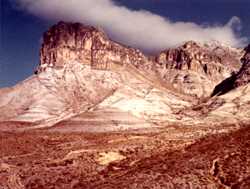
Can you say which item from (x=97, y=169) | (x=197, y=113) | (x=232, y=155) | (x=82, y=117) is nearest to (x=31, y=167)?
(x=97, y=169)

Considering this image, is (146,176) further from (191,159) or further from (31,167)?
(31,167)

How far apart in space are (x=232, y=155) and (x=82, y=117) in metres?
107

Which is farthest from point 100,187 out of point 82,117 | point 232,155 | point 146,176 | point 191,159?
point 82,117

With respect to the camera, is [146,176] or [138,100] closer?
[146,176]

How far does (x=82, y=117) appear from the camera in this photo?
149 m

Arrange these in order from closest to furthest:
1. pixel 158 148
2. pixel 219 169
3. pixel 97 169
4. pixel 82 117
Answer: pixel 219 169 → pixel 97 169 → pixel 158 148 → pixel 82 117

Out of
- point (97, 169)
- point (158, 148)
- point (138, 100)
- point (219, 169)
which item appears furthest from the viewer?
point (138, 100)

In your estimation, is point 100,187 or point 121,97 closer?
point 100,187

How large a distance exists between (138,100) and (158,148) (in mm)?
122366

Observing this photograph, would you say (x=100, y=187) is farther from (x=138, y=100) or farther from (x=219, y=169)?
(x=138, y=100)

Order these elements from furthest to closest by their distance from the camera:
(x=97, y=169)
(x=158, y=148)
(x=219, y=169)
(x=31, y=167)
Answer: (x=158, y=148), (x=31, y=167), (x=97, y=169), (x=219, y=169)

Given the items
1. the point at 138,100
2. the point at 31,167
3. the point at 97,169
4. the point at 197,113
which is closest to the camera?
the point at 97,169

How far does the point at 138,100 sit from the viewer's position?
594 feet

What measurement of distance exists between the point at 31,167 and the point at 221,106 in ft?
390
